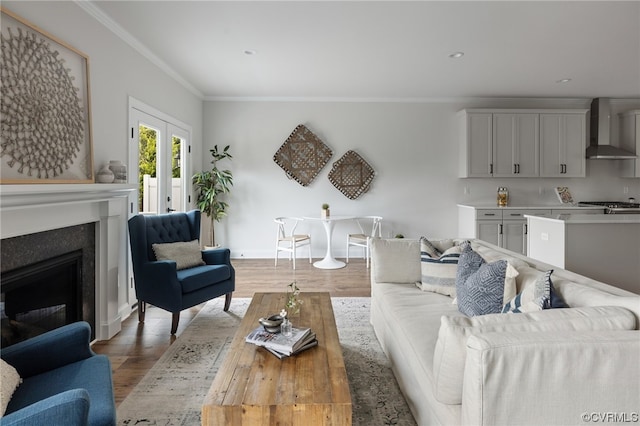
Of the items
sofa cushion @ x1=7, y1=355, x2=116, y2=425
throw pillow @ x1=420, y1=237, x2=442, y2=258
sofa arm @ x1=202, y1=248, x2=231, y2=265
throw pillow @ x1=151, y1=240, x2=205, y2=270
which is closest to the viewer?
sofa cushion @ x1=7, y1=355, x2=116, y2=425

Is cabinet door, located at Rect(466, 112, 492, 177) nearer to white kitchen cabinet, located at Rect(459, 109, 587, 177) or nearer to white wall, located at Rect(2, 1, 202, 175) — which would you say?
white kitchen cabinet, located at Rect(459, 109, 587, 177)

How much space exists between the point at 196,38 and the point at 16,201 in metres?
2.30

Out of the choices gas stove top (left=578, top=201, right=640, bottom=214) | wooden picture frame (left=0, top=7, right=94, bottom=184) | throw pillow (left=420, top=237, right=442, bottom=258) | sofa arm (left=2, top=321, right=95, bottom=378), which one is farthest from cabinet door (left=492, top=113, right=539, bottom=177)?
sofa arm (left=2, top=321, right=95, bottom=378)

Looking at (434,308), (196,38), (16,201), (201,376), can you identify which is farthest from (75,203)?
(434,308)

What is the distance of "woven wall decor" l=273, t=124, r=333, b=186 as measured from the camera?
5.91m

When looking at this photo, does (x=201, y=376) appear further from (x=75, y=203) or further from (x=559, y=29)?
(x=559, y=29)

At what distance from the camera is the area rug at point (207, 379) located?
1891mm

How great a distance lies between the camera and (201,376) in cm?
231

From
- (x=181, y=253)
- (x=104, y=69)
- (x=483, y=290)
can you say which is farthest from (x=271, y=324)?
(x=104, y=69)

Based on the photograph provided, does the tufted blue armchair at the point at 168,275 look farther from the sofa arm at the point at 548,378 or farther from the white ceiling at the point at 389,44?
the sofa arm at the point at 548,378

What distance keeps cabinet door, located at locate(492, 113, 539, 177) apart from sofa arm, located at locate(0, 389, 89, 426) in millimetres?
5900

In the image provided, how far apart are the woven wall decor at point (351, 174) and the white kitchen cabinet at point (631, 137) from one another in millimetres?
4056

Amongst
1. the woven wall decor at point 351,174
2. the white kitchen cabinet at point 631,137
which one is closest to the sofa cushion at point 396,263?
the woven wall decor at point 351,174

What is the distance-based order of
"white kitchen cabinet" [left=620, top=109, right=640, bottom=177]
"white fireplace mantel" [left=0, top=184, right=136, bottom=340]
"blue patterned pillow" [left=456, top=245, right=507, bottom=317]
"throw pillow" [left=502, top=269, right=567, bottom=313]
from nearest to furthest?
"throw pillow" [left=502, top=269, right=567, bottom=313] → "blue patterned pillow" [left=456, top=245, right=507, bottom=317] → "white fireplace mantel" [left=0, top=184, right=136, bottom=340] → "white kitchen cabinet" [left=620, top=109, right=640, bottom=177]
